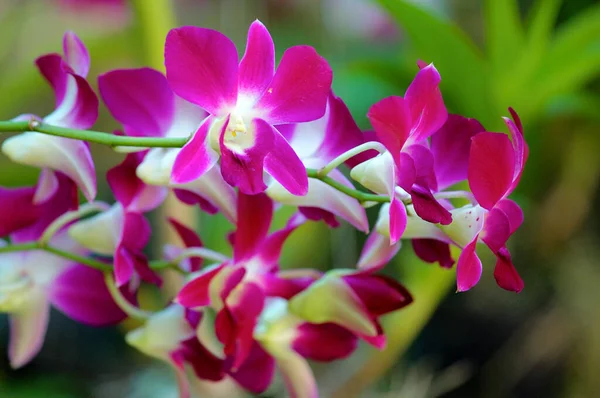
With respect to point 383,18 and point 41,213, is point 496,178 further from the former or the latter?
point 383,18

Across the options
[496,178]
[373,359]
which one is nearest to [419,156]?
[496,178]

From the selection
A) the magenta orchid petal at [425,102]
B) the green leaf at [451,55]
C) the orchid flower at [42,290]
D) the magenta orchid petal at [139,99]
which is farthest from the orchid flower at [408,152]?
the green leaf at [451,55]

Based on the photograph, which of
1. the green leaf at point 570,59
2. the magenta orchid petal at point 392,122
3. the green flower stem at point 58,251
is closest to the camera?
the magenta orchid petal at point 392,122

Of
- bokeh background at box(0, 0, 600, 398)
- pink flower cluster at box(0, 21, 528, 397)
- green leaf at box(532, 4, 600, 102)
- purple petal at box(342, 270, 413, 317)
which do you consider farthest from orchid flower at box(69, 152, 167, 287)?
green leaf at box(532, 4, 600, 102)

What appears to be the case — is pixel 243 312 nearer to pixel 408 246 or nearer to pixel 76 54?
pixel 76 54

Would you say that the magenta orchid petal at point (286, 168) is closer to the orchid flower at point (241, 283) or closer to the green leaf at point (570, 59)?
the orchid flower at point (241, 283)

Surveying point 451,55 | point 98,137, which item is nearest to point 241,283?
point 98,137

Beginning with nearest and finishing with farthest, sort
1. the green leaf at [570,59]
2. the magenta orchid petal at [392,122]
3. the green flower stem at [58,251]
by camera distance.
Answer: the magenta orchid petal at [392,122] < the green flower stem at [58,251] < the green leaf at [570,59]
